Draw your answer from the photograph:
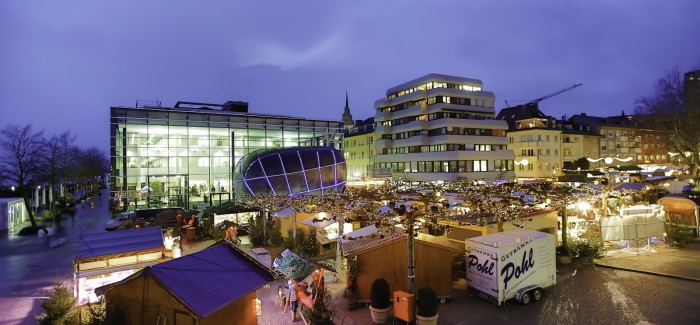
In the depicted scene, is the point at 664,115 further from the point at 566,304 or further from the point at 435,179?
the point at 566,304

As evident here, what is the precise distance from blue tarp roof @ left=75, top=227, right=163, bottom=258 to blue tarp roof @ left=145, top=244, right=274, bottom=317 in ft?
13.5

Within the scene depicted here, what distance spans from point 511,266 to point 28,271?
23.2 meters

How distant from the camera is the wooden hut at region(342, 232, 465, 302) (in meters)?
13.7

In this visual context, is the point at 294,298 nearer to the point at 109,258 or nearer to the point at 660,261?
the point at 109,258

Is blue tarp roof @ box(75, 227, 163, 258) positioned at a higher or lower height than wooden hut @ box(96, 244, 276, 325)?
higher

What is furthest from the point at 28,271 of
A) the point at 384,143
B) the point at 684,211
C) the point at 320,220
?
the point at 384,143

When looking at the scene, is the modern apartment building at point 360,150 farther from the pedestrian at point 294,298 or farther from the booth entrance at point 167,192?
the pedestrian at point 294,298

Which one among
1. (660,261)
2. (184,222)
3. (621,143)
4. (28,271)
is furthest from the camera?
(621,143)

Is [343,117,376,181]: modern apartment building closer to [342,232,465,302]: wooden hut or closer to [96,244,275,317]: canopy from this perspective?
[342,232,465,302]: wooden hut

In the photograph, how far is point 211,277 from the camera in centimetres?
998

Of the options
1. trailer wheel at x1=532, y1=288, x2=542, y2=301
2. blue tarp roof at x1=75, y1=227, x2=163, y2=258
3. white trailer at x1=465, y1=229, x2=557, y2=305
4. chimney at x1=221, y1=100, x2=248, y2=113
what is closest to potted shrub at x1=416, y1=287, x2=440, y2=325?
white trailer at x1=465, y1=229, x2=557, y2=305

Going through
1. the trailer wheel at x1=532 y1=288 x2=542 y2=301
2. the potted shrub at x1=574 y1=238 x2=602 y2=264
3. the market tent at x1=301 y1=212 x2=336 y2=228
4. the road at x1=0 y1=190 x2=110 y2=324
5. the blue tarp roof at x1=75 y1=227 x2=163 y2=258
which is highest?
the blue tarp roof at x1=75 y1=227 x2=163 y2=258

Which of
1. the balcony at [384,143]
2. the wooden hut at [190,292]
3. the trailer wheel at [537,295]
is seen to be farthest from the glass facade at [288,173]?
the balcony at [384,143]

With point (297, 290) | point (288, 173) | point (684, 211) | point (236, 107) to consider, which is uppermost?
point (236, 107)
